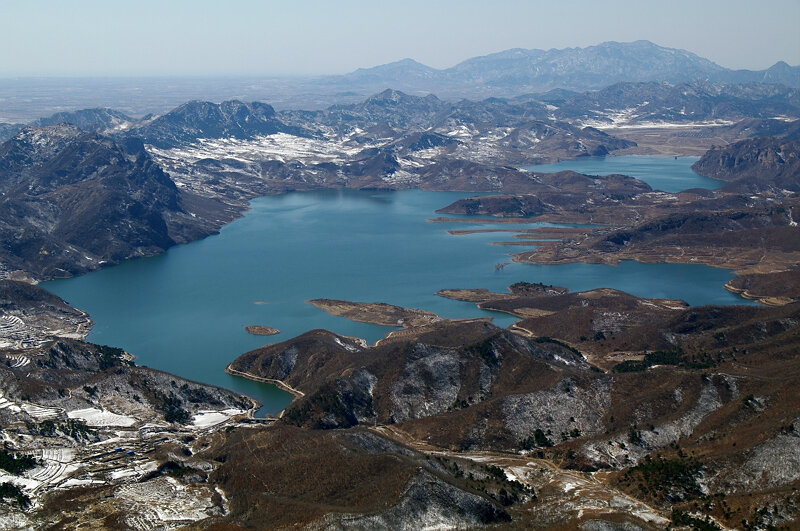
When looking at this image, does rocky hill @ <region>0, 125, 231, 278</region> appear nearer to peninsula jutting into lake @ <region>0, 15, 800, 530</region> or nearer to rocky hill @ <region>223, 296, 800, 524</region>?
peninsula jutting into lake @ <region>0, 15, 800, 530</region>

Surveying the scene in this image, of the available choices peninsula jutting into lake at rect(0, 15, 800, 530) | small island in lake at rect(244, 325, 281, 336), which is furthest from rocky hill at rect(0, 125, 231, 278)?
small island in lake at rect(244, 325, 281, 336)

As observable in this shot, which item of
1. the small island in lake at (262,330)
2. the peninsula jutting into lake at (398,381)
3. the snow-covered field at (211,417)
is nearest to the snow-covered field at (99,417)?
the peninsula jutting into lake at (398,381)

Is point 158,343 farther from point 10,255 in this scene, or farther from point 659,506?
point 659,506

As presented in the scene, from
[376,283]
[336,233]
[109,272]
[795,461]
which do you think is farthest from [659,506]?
[336,233]

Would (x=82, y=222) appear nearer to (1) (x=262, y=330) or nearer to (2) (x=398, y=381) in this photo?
(1) (x=262, y=330)

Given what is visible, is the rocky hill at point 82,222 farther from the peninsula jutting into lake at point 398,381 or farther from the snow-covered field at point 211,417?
the snow-covered field at point 211,417
